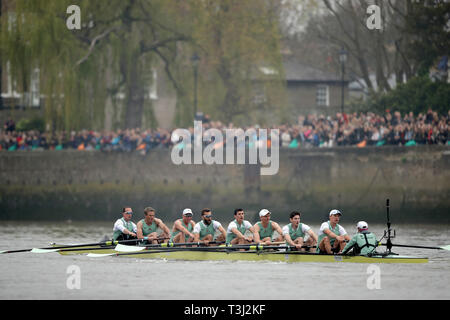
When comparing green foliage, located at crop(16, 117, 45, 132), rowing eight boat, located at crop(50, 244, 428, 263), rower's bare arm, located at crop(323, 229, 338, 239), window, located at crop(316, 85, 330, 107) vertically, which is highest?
window, located at crop(316, 85, 330, 107)

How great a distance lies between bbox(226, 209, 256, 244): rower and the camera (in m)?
29.4

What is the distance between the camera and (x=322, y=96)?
2613 inches

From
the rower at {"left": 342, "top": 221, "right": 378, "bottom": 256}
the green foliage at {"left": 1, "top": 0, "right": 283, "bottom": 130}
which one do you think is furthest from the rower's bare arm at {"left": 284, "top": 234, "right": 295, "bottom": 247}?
the green foliage at {"left": 1, "top": 0, "right": 283, "bottom": 130}

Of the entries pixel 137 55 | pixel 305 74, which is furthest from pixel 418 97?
pixel 305 74

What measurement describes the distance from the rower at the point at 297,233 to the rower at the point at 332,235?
1.59ft

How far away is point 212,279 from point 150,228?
4394 mm

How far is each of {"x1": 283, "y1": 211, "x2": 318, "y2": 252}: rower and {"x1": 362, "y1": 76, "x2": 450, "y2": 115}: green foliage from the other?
17.7 m

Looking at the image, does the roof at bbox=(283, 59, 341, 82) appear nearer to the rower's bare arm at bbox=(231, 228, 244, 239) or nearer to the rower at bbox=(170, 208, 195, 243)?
the rower at bbox=(170, 208, 195, 243)

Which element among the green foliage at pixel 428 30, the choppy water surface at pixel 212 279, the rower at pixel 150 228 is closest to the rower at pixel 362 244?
the choppy water surface at pixel 212 279

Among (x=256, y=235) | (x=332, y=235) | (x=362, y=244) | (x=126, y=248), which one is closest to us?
(x=362, y=244)

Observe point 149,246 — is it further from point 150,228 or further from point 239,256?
point 239,256
